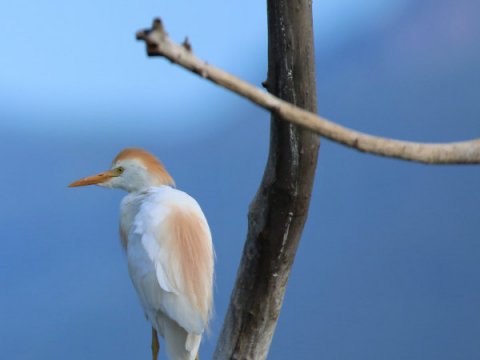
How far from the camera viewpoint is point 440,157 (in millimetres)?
917

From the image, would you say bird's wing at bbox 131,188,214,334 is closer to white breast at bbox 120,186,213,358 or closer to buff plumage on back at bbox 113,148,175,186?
white breast at bbox 120,186,213,358

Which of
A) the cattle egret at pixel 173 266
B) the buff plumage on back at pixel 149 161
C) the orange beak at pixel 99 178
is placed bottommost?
the cattle egret at pixel 173 266

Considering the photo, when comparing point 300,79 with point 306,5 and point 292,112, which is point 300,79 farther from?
point 292,112

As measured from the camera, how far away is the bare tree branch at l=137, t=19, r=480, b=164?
0.70m

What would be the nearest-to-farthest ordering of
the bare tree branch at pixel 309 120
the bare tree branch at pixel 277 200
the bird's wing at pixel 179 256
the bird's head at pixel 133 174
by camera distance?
the bare tree branch at pixel 309 120
the bare tree branch at pixel 277 200
the bird's wing at pixel 179 256
the bird's head at pixel 133 174

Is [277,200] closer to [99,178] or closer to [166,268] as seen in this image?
[166,268]

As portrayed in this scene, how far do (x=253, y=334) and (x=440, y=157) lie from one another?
1.38 ft

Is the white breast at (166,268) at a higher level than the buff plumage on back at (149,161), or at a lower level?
lower

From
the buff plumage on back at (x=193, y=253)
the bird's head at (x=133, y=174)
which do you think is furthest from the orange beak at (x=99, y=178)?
the buff plumage on back at (x=193, y=253)

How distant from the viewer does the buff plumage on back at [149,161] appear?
198cm

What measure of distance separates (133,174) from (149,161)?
0.04m

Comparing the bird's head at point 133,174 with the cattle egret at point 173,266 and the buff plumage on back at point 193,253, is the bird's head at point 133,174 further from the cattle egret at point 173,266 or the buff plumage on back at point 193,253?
the buff plumage on back at point 193,253

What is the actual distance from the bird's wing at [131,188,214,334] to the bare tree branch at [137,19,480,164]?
80 cm

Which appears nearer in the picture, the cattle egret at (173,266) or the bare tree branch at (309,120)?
the bare tree branch at (309,120)
